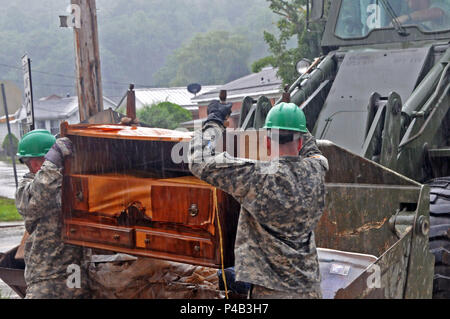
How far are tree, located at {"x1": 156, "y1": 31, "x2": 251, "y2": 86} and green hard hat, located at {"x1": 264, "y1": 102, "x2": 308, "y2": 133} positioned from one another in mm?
75689

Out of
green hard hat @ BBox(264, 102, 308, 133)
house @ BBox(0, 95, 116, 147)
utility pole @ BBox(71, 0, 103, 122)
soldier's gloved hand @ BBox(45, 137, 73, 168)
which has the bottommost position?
house @ BBox(0, 95, 116, 147)

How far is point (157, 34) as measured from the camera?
8212 cm

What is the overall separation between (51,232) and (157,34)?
80.1 metres

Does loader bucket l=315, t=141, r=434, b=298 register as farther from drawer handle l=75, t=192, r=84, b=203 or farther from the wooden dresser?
drawer handle l=75, t=192, r=84, b=203

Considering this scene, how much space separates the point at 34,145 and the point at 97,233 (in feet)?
2.52

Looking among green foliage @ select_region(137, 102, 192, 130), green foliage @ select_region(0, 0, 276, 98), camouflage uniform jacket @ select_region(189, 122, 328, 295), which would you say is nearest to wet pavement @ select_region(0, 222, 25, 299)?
camouflage uniform jacket @ select_region(189, 122, 328, 295)

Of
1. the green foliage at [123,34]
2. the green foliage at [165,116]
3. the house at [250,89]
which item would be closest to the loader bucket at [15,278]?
the house at [250,89]

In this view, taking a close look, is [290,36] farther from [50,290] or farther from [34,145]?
[50,290]

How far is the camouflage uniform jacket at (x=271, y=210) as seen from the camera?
3264mm

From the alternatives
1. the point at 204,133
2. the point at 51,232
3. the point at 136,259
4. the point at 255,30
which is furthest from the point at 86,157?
the point at 255,30

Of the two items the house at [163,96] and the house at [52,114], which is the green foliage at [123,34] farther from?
the house at [163,96]

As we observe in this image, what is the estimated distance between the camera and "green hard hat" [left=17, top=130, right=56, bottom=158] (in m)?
4.29

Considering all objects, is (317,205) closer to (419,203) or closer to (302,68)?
(419,203)

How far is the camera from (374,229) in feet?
14.2
